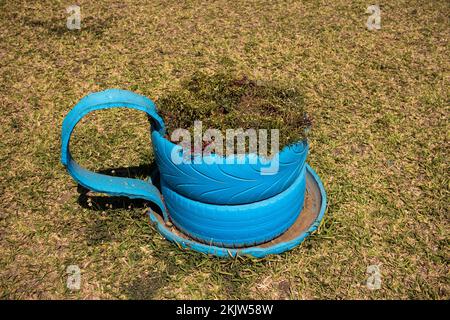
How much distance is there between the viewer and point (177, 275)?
11.3 ft

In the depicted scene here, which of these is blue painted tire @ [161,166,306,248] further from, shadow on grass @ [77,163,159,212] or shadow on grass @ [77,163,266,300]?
shadow on grass @ [77,163,159,212]

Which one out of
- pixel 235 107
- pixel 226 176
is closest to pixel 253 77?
pixel 235 107

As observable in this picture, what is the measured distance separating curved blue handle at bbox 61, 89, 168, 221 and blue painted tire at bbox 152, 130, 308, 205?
0.22 m

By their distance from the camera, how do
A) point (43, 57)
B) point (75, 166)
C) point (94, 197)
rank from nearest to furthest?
point (75, 166), point (94, 197), point (43, 57)

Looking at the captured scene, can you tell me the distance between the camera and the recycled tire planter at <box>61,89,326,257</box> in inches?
119

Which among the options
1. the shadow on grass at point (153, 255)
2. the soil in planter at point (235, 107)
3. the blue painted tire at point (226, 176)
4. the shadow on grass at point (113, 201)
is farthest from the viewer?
the shadow on grass at point (113, 201)

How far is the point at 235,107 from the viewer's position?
10.9 ft

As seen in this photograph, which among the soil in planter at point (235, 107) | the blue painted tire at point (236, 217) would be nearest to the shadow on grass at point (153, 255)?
the blue painted tire at point (236, 217)

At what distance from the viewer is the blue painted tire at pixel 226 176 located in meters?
2.97

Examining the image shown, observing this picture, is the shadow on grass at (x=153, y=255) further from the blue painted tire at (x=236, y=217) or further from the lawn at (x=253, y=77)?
the blue painted tire at (x=236, y=217)

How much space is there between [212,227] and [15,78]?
351cm
